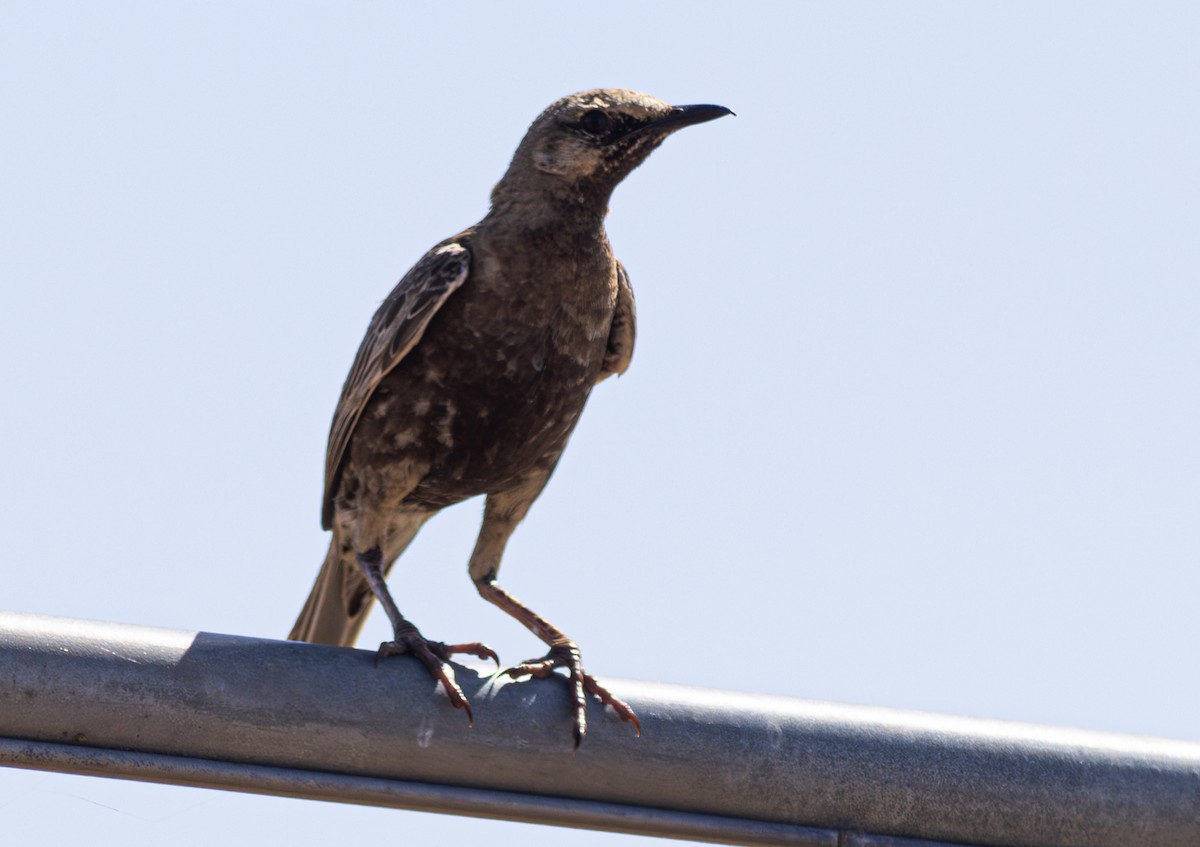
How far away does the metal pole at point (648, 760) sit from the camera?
2873 mm

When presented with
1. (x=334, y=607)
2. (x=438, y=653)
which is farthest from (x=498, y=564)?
(x=438, y=653)

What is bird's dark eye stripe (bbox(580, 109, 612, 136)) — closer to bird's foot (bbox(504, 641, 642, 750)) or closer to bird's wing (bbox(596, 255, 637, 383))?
bird's wing (bbox(596, 255, 637, 383))

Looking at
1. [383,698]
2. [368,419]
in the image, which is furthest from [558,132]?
[383,698]

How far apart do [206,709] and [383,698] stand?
33cm

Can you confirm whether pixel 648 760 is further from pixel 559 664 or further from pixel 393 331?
pixel 393 331

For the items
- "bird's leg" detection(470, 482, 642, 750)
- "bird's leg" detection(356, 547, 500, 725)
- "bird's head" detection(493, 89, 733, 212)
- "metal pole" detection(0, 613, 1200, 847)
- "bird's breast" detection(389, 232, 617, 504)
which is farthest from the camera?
"bird's head" detection(493, 89, 733, 212)

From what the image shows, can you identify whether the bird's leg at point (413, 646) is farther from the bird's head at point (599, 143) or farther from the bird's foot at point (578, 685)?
the bird's head at point (599, 143)

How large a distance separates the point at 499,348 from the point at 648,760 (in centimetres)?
228

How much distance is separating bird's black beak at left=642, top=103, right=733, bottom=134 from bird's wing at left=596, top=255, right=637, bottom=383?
48cm

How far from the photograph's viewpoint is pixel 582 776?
2980 mm

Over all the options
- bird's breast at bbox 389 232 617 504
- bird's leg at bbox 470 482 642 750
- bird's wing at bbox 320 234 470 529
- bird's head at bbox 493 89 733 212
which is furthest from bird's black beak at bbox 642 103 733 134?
bird's leg at bbox 470 482 642 750

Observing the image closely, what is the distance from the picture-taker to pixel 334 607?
570 centimetres

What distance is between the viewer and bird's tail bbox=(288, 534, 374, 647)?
5.64 metres

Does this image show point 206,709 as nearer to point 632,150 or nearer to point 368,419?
point 368,419
